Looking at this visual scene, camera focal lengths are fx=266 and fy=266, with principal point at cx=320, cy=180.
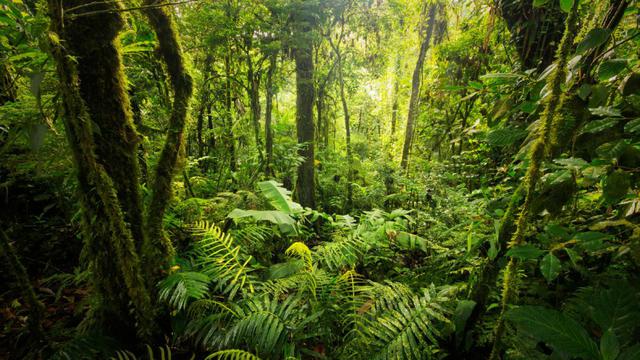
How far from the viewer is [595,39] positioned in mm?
851

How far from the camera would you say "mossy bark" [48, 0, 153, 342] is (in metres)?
1.50

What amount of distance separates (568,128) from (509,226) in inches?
20.7

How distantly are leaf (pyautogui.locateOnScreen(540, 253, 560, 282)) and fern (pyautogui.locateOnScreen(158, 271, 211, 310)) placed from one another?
196cm

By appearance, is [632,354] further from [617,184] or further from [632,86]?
[632,86]

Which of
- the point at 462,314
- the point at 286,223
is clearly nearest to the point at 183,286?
the point at 286,223

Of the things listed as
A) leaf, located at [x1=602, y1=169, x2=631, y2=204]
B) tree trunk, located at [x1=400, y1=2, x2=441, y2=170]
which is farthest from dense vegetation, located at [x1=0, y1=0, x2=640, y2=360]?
tree trunk, located at [x1=400, y1=2, x2=441, y2=170]

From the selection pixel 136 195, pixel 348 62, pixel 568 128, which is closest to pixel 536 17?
pixel 568 128

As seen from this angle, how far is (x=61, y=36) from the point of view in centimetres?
148

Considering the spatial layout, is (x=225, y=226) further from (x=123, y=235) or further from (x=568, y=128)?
(x=568, y=128)

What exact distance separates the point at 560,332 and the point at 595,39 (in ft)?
3.24

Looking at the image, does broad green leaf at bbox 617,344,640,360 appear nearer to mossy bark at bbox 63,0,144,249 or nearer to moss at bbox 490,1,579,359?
moss at bbox 490,1,579,359

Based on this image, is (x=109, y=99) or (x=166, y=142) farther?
(x=166, y=142)

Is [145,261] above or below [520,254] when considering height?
below

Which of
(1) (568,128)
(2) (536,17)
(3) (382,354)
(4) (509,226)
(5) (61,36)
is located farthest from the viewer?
(2) (536,17)
